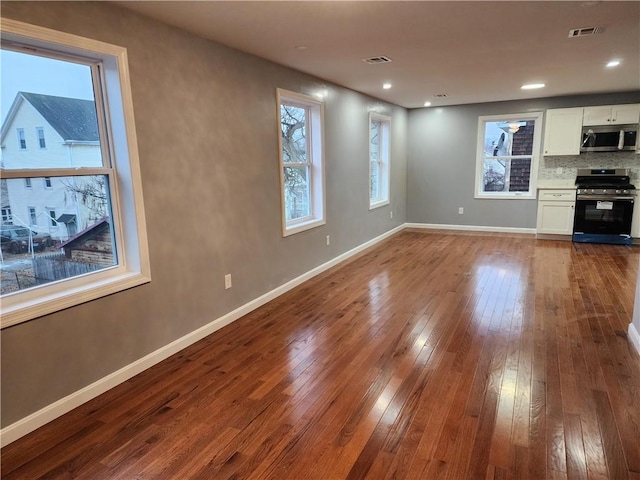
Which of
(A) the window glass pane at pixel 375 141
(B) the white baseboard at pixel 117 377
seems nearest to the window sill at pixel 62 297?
(B) the white baseboard at pixel 117 377

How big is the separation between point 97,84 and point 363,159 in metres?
4.07

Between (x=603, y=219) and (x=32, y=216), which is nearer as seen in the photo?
(x=32, y=216)

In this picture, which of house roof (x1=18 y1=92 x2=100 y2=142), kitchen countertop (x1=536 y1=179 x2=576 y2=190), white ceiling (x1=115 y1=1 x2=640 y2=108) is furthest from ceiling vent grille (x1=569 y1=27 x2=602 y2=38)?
kitchen countertop (x1=536 y1=179 x2=576 y2=190)

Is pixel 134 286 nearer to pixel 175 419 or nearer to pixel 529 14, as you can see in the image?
pixel 175 419

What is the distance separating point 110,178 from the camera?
251 cm

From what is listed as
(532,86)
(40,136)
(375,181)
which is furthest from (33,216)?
(532,86)

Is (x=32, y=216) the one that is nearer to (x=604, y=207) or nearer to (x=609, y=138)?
(x=604, y=207)

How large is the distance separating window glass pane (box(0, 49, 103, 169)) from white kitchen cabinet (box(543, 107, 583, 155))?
6.76 meters

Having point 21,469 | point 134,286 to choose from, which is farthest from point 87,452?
point 134,286

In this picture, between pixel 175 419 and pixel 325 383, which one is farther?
pixel 325 383

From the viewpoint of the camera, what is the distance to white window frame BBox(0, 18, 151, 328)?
2.04 metres

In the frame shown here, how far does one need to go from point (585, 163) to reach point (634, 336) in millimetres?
4680

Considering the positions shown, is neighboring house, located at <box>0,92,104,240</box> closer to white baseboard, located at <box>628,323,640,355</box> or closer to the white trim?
white baseboard, located at <box>628,323,640,355</box>

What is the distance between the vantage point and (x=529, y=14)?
2.62 metres
